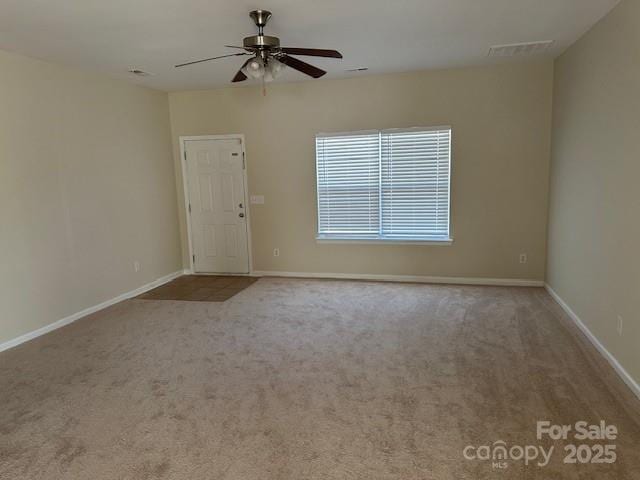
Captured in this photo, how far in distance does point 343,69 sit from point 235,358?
3.55 meters

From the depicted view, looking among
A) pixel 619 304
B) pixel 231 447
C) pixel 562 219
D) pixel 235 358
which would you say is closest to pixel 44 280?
pixel 235 358

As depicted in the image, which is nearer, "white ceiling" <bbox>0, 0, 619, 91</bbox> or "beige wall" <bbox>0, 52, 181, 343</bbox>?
"white ceiling" <bbox>0, 0, 619, 91</bbox>

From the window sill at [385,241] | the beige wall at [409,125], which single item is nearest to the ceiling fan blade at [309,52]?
the beige wall at [409,125]

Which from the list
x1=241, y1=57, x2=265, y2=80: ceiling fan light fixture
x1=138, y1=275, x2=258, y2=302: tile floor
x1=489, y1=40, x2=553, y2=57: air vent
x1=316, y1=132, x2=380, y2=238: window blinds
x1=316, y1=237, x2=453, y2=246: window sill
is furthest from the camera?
x1=316, y1=132, x2=380, y2=238: window blinds

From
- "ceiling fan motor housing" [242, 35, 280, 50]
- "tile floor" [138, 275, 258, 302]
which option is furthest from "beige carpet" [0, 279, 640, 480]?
"ceiling fan motor housing" [242, 35, 280, 50]

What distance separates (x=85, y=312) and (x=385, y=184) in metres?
4.00

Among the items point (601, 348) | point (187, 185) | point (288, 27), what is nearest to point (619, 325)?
point (601, 348)

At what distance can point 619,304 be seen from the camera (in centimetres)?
313

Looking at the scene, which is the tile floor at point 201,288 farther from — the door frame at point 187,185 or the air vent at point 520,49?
the air vent at point 520,49

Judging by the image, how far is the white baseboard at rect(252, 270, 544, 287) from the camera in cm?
544

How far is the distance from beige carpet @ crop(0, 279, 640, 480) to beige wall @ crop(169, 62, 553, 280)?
3.41 feet

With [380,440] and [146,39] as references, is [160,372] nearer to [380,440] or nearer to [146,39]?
[380,440]

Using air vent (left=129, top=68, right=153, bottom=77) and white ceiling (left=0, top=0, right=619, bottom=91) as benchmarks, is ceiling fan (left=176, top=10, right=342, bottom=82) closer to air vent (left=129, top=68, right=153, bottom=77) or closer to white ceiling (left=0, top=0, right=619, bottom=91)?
white ceiling (left=0, top=0, right=619, bottom=91)

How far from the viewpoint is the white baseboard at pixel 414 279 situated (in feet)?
17.9
